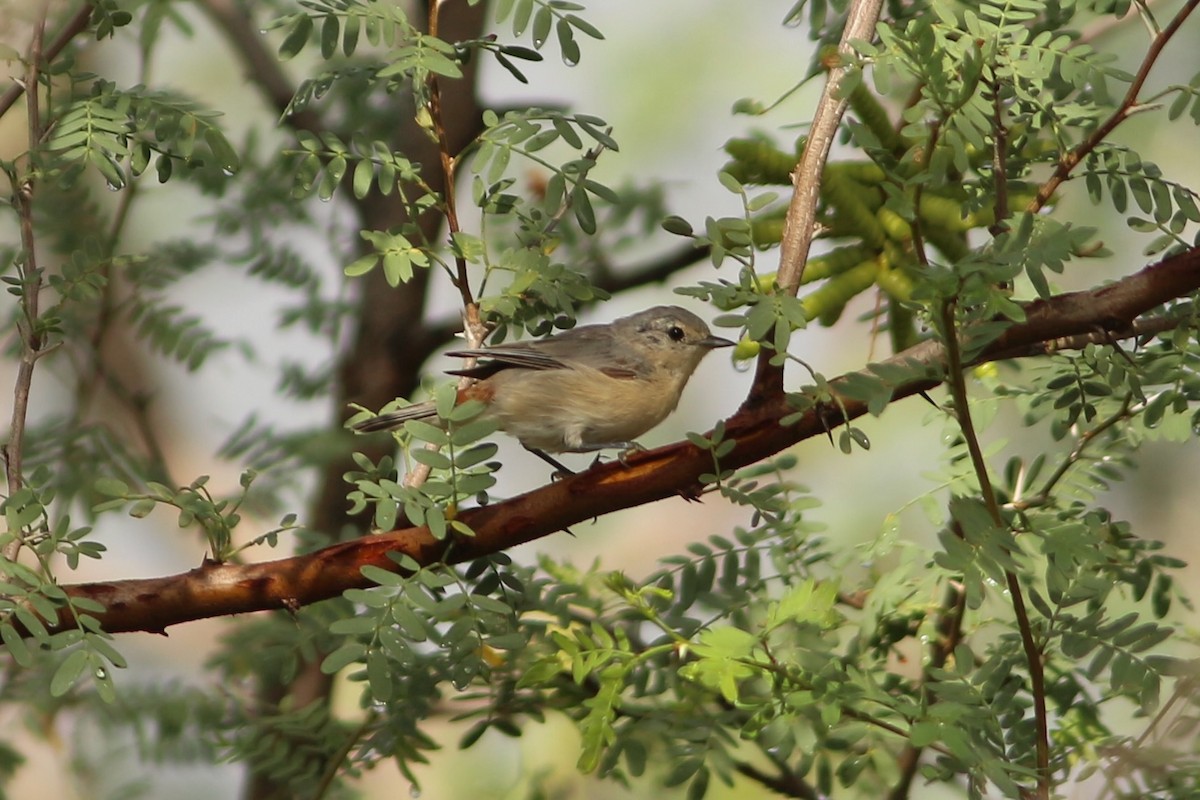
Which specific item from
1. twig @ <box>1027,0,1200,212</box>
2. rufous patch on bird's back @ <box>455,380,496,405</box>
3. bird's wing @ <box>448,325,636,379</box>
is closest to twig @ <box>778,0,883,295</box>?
twig @ <box>1027,0,1200,212</box>

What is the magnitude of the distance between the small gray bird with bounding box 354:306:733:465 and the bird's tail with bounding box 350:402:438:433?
30 cm

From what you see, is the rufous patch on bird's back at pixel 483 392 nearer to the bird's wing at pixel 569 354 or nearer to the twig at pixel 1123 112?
the bird's wing at pixel 569 354

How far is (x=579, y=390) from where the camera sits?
3418 millimetres

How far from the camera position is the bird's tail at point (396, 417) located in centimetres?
264

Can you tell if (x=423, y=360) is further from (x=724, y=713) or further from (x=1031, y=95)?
(x=1031, y=95)

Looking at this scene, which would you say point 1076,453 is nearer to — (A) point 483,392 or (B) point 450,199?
(B) point 450,199

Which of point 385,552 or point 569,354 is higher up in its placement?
point 569,354

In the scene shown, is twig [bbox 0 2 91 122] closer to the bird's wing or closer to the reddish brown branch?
the reddish brown branch

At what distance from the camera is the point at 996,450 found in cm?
259

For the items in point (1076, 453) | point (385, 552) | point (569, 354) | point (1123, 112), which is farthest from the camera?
point (569, 354)

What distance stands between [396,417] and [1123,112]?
148 cm

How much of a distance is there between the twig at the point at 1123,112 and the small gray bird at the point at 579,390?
1.29m

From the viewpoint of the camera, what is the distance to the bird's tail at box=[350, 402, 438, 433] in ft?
8.66

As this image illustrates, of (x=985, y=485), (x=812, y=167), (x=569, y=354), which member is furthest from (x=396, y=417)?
(x=985, y=485)
